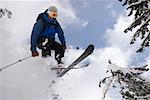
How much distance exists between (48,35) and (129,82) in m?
11.7

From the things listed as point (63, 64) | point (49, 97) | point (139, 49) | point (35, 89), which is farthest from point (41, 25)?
A: point (139, 49)

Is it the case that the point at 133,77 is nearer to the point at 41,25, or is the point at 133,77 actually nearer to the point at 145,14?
the point at 145,14

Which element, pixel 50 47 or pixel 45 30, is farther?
pixel 50 47

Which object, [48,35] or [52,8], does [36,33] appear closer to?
[48,35]

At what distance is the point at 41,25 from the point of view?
1839 centimetres

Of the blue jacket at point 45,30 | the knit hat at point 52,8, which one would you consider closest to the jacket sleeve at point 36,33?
the blue jacket at point 45,30

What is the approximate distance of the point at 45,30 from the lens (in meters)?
18.5

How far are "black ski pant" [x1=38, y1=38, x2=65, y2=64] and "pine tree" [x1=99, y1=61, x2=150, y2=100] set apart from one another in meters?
11.3

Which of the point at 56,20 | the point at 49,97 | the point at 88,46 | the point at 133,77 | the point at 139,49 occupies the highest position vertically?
the point at 56,20

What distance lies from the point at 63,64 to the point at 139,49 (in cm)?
1060

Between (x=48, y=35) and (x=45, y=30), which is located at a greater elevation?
(x=45, y=30)

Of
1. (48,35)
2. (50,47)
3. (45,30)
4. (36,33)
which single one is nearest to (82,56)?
(50,47)

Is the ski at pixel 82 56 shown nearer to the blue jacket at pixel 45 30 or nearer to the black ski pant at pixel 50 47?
the black ski pant at pixel 50 47

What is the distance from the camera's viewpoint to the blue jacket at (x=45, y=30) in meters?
18.2
